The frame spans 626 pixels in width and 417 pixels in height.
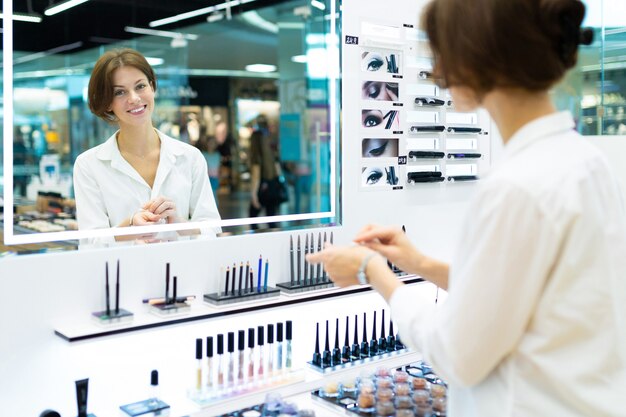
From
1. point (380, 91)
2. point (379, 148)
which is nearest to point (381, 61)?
point (380, 91)

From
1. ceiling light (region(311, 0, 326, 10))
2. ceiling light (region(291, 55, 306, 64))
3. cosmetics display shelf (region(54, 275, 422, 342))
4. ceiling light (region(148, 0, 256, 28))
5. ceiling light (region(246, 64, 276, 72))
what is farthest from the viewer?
ceiling light (region(246, 64, 276, 72))

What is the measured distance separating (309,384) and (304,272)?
0.35 meters

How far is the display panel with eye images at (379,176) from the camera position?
226 cm

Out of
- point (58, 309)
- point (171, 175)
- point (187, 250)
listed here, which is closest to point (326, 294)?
point (187, 250)

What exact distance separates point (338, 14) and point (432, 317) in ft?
4.83

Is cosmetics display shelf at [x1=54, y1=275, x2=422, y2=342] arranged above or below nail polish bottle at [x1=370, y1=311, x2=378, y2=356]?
above

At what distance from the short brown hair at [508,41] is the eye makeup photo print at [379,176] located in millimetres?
1306

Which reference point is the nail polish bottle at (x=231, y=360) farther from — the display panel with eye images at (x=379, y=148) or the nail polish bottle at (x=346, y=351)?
the display panel with eye images at (x=379, y=148)

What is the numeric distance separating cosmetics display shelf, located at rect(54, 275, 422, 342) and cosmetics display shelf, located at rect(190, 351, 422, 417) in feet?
0.75

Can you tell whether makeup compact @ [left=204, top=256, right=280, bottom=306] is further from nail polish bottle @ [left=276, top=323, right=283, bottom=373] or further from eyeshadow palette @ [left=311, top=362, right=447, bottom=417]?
eyeshadow palette @ [left=311, top=362, right=447, bottom=417]

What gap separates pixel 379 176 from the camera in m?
2.29

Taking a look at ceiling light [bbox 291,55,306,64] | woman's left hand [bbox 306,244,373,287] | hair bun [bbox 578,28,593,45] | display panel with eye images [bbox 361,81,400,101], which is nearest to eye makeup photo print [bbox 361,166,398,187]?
display panel with eye images [bbox 361,81,400,101]

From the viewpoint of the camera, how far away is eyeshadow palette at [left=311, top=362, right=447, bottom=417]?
1.76 metres

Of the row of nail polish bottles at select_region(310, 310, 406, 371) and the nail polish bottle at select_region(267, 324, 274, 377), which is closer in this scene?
the nail polish bottle at select_region(267, 324, 274, 377)
